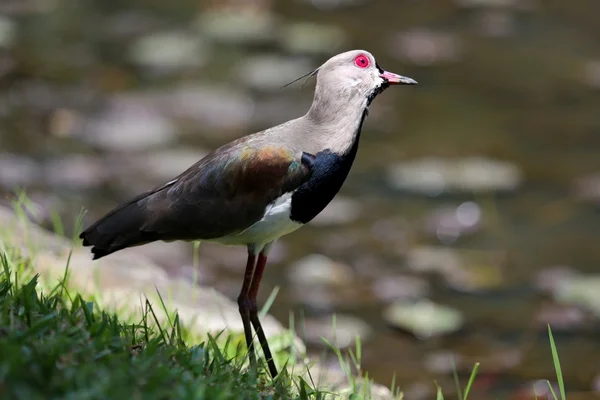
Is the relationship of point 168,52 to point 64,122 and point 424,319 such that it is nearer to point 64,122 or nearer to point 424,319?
point 64,122

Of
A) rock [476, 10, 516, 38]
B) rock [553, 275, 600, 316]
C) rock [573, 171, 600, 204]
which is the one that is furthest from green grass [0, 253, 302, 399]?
rock [476, 10, 516, 38]

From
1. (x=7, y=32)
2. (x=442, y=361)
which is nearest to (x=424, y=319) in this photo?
(x=442, y=361)

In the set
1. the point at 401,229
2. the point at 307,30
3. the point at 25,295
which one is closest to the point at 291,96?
the point at 307,30

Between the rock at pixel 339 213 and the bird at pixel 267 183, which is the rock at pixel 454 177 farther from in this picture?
the bird at pixel 267 183

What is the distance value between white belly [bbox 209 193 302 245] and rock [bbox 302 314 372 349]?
6.82 feet

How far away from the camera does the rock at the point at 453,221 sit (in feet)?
25.6

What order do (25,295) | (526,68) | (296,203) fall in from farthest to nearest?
1. (526,68)
2. (296,203)
3. (25,295)

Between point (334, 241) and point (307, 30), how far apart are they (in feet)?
12.9

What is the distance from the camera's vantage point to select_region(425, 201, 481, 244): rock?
7.81 m

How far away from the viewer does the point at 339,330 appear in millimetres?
6512

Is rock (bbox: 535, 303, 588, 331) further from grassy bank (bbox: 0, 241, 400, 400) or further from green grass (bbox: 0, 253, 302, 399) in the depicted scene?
green grass (bbox: 0, 253, 302, 399)

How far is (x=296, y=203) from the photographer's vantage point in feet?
14.1

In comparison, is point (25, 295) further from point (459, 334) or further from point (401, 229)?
point (401, 229)

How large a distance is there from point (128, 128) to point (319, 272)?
2.80m
